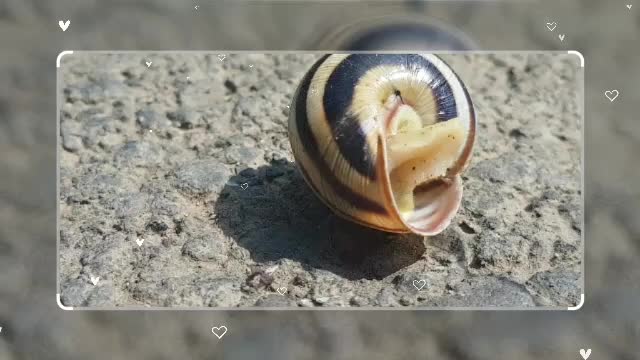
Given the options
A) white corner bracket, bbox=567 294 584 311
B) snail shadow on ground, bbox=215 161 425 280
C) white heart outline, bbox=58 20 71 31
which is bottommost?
white corner bracket, bbox=567 294 584 311

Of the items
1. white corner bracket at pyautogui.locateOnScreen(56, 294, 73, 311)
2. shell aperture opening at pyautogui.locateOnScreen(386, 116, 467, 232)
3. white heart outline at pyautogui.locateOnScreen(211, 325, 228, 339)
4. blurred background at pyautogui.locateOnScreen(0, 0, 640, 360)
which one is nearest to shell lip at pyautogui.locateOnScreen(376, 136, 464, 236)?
shell aperture opening at pyautogui.locateOnScreen(386, 116, 467, 232)

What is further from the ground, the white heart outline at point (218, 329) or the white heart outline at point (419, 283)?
the white heart outline at point (419, 283)

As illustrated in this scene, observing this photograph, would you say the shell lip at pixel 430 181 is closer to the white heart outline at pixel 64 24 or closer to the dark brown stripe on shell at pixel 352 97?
the dark brown stripe on shell at pixel 352 97

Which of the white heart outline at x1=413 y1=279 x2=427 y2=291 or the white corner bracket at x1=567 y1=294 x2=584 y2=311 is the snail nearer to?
the white heart outline at x1=413 y1=279 x2=427 y2=291

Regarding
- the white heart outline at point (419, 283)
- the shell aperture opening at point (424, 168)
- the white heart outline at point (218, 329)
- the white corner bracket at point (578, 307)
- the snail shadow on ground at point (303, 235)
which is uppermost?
the shell aperture opening at point (424, 168)

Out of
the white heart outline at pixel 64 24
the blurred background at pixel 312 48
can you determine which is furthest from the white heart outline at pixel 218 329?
the white heart outline at pixel 64 24

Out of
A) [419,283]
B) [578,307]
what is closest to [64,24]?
[419,283]

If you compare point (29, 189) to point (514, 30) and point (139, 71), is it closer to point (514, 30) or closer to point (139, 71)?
point (139, 71)

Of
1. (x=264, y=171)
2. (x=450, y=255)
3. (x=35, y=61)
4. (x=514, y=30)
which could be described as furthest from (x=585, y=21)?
(x=35, y=61)
